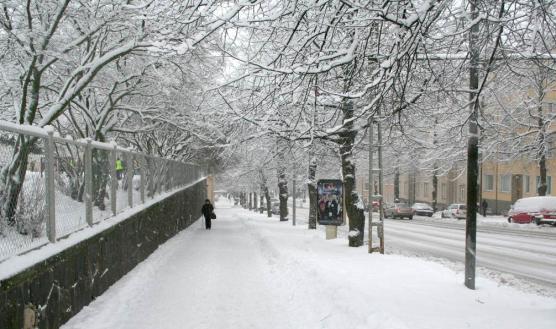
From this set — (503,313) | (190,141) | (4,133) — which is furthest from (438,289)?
(190,141)

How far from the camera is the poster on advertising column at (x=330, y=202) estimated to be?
17.0m

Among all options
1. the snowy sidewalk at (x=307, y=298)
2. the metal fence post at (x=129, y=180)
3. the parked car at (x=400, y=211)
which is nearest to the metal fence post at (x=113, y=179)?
the snowy sidewalk at (x=307, y=298)

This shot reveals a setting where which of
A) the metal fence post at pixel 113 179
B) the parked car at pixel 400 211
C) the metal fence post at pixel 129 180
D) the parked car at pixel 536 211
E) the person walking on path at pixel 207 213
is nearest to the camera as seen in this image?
the metal fence post at pixel 113 179

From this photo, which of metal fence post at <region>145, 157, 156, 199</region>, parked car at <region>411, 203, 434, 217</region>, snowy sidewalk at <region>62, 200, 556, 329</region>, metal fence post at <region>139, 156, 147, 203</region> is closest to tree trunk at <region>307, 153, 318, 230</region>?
metal fence post at <region>145, 157, 156, 199</region>

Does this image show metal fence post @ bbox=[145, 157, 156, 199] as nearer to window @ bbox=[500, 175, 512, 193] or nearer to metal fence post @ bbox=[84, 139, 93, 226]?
metal fence post @ bbox=[84, 139, 93, 226]

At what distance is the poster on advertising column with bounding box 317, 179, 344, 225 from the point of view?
55.9 feet

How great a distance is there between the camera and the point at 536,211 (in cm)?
3094

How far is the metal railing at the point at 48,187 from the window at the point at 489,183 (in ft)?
147

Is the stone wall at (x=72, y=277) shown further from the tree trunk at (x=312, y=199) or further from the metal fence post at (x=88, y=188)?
the tree trunk at (x=312, y=199)

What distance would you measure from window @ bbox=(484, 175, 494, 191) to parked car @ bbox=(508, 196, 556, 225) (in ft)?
55.8

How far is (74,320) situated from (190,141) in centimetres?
2715

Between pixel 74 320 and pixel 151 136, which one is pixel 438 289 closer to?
pixel 74 320

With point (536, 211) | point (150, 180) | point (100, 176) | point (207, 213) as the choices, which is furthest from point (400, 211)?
point (100, 176)

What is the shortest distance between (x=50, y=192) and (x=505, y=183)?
155 feet
